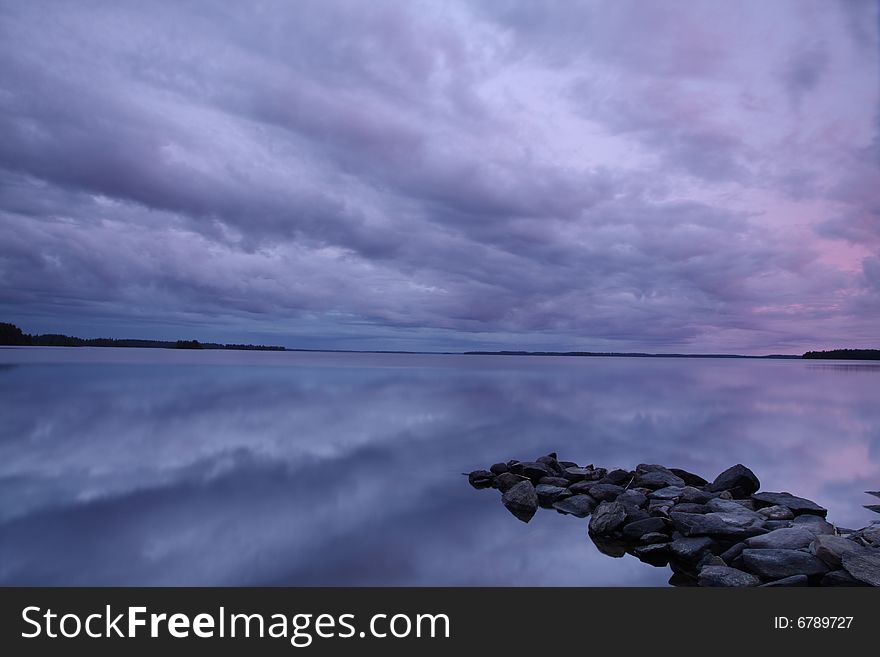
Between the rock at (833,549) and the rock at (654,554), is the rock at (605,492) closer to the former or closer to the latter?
the rock at (654,554)

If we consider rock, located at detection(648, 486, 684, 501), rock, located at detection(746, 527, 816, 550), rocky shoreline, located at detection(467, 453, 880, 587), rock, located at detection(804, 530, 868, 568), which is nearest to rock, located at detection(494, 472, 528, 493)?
rocky shoreline, located at detection(467, 453, 880, 587)

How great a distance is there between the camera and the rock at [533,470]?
1384 centimetres

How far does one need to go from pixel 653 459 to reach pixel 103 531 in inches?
668

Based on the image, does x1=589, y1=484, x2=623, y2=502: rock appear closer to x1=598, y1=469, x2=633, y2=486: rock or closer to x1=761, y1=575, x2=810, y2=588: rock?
x1=598, y1=469, x2=633, y2=486: rock

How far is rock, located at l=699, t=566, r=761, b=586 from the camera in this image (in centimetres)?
703

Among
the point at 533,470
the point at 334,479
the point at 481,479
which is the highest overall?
the point at 533,470

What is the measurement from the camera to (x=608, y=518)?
9867 mm

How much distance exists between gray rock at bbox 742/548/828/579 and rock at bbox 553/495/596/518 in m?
3.98

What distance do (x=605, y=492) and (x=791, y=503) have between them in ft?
13.1

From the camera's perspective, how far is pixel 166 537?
31.7ft

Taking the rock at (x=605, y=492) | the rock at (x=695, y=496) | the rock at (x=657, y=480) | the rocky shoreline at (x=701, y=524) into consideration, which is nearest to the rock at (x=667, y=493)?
the rocky shoreline at (x=701, y=524)

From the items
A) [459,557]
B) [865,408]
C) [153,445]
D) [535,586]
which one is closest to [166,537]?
[459,557]

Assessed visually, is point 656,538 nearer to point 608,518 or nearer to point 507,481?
point 608,518

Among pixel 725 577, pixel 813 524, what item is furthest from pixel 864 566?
pixel 813 524
